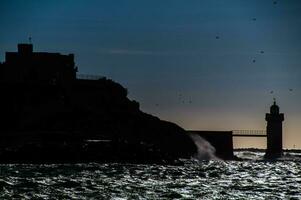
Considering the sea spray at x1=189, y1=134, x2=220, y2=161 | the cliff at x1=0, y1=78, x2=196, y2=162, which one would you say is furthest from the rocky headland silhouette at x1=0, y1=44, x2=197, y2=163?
the sea spray at x1=189, y1=134, x2=220, y2=161

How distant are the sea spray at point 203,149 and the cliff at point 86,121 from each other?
209 cm

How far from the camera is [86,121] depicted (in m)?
140

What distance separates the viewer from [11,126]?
13825cm

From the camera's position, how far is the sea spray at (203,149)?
520 feet

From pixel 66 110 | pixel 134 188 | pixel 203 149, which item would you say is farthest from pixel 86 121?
pixel 134 188

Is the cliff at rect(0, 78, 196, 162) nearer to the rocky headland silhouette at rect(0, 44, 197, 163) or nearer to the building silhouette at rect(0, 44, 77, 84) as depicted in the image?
the rocky headland silhouette at rect(0, 44, 197, 163)

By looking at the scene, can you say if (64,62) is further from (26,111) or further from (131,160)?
(131,160)

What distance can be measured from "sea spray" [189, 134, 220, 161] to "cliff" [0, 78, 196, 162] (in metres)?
2.09

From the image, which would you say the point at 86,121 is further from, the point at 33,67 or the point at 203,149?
the point at 203,149

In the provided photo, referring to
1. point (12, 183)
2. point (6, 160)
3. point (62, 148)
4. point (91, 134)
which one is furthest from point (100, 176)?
point (91, 134)

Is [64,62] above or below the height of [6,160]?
above

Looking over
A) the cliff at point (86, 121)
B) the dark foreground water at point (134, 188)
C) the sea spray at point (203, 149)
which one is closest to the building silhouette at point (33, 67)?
the cliff at point (86, 121)

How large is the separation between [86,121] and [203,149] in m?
37.2

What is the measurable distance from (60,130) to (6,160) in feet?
130
